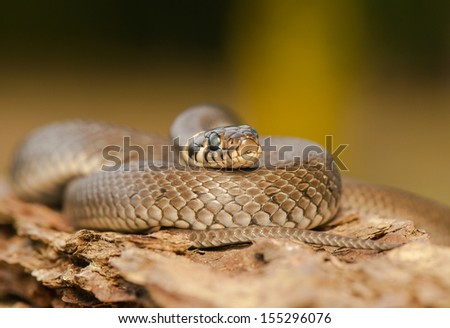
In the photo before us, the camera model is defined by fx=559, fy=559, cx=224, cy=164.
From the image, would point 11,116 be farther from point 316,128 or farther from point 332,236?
point 332,236

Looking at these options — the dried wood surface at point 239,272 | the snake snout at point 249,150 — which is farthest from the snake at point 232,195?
the dried wood surface at point 239,272

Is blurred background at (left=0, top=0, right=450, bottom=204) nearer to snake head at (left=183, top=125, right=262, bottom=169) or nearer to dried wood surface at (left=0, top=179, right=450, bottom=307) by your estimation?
snake head at (left=183, top=125, right=262, bottom=169)

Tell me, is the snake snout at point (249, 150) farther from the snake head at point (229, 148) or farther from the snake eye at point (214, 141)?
the snake eye at point (214, 141)

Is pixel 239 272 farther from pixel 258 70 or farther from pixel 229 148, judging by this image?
pixel 258 70

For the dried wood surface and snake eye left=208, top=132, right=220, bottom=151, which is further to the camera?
snake eye left=208, top=132, right=220, bottom=151

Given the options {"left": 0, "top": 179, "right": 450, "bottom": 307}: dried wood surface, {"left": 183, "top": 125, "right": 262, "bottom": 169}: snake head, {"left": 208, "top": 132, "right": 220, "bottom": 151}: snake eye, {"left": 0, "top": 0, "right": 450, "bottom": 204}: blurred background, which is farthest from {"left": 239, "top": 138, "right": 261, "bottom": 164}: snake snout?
{"left": 0, "top": 0, "right": 450, "bottom": 204}: blurred background
